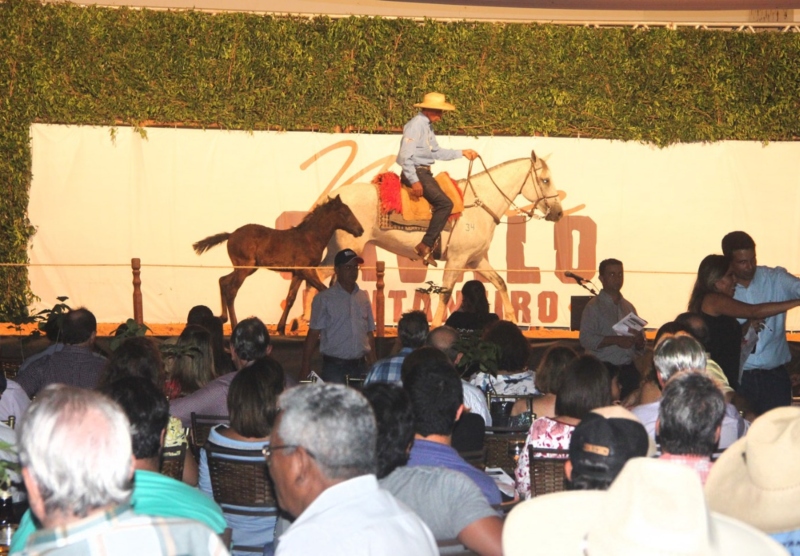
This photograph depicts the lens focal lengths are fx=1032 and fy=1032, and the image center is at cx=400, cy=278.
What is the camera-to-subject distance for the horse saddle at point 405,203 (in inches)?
522

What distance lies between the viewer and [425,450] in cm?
356

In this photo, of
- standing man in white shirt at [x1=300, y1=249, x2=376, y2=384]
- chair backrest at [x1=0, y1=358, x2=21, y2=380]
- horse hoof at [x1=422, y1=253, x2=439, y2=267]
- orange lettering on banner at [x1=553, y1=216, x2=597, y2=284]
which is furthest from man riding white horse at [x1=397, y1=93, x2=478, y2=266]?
chair backrest at [x1=0, y1=358, x2=21, y2=380]

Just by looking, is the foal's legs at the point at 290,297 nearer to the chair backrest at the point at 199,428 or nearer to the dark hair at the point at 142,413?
the chair backrest at the point at 199,428

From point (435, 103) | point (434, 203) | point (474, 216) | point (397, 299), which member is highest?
point (435, 103)

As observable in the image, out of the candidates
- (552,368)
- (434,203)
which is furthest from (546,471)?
(434,203)

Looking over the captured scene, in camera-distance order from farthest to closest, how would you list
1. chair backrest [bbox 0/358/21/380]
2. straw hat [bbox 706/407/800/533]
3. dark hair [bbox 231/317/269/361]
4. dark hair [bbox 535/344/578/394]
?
chair backrest [bbox 0/358/21/380], dark hair [bbox 231/317/269/361], dark hair [bbox 535/344/578/394], straw hat [bbox 706/407/800/533]

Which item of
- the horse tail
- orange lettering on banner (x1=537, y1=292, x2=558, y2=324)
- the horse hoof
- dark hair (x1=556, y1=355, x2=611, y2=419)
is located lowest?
orange lettering on banner (x1=537, y1=292, x2=558, y2=324)

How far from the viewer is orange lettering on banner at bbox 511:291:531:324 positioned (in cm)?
1404

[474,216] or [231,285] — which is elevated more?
[474,216]

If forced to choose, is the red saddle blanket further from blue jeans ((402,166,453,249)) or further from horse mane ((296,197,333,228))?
horse mane ((296,197,333,228))

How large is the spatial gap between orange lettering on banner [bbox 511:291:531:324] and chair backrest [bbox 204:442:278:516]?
33.5ft

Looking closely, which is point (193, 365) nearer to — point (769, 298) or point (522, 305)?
point (769, 298)

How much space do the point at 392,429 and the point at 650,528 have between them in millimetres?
1275

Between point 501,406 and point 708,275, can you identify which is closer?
point 501,406
